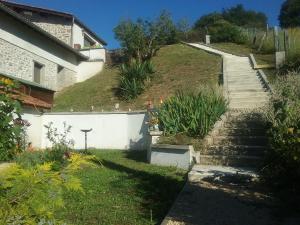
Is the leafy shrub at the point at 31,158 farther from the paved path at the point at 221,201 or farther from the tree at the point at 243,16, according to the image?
the tree at the point at 243,16

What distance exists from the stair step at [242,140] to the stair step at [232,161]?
0.87 metres

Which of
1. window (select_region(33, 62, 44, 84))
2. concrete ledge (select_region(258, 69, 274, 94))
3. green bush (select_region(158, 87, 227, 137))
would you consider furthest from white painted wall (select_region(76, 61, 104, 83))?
green bush (select_region(158, 87, 227, 137))

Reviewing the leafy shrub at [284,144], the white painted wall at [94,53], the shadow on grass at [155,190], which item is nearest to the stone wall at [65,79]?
the white painted wall at [94,53]

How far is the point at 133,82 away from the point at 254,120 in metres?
9.45

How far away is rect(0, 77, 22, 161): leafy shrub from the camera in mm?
7496

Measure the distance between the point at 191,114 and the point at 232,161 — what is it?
1.99 metres

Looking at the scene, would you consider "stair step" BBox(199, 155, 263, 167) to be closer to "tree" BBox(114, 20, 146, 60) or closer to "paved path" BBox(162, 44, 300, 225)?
"paved path" BBox(162, 44, 300, 225)

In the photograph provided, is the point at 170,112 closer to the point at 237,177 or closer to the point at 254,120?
the point at 254,120

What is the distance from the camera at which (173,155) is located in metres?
9.86

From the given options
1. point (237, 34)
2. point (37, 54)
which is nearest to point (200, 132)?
point (37, 54)

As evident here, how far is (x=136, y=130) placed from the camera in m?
14.8

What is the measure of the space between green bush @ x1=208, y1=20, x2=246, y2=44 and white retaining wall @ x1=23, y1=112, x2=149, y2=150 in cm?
2242

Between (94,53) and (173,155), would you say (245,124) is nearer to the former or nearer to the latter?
(173,155)

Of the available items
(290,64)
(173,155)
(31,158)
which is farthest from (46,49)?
(31,158)
